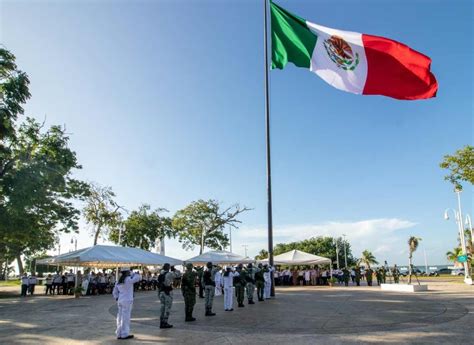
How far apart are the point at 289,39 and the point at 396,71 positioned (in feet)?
15.0

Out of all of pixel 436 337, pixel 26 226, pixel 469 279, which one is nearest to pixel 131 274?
pixel 436 337

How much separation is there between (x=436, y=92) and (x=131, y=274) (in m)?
11.5

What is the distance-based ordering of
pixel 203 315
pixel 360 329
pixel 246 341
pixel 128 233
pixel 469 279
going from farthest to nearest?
pixel 128 233 < pixel 469 279 < pixel 203 315 < pixel 360 329 < pixel 246 341

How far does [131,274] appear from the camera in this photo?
985cm

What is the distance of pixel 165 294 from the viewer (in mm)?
10328

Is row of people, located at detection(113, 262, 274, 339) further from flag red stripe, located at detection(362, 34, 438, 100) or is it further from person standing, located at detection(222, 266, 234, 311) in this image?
flag red stripe, located at detection(362, 34, 438, 100)

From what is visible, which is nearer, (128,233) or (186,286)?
(186,286)

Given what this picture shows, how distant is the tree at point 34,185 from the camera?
73.7 feet

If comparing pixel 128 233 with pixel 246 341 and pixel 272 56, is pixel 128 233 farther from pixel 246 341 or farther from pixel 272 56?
pixel 246 341

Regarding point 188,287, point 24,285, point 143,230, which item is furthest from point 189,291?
point 143,230

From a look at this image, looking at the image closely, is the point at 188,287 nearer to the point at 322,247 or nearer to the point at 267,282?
the point at 267,282

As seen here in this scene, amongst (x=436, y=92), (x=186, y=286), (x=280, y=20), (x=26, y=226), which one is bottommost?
(x=186, y=286)

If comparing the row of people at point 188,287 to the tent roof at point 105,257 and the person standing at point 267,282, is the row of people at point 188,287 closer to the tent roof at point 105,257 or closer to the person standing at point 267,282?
the person standing at point 267,282

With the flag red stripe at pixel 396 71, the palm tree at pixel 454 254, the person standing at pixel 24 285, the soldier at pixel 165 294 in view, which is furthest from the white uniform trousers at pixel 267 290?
the palm tree at pixel 454 254
